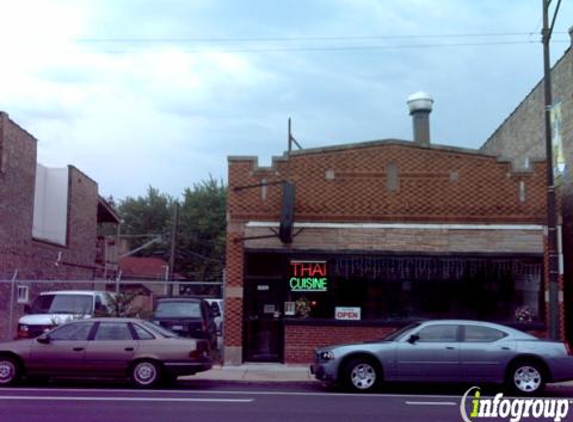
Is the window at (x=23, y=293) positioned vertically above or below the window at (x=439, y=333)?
above

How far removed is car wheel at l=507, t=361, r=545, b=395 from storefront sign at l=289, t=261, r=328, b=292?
228 inches

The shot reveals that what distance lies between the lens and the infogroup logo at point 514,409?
35.6 ft

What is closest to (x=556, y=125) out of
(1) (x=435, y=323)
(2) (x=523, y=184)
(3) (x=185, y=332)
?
(2) (x=523, y=184)

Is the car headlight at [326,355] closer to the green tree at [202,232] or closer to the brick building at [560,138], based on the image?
the brick building at [560,138]

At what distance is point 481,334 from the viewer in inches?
571

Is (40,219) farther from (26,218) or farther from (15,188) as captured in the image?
(15,188)

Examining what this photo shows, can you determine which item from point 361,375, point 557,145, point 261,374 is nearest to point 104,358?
point 261,374

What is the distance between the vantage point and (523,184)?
749 inches

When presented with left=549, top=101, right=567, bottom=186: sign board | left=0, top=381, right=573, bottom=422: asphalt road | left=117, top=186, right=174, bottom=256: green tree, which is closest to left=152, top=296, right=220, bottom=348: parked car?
left=0, top=381, right=573, bottom=422: asphalt road

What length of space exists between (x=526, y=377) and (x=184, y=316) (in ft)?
30.4

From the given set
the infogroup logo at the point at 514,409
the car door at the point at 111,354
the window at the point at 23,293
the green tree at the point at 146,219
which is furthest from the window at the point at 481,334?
the green tree at the point at 146,219

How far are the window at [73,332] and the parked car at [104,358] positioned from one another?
3cm

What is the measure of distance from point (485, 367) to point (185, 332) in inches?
325

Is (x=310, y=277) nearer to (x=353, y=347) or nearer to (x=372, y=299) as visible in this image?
(x=372, y=299)
